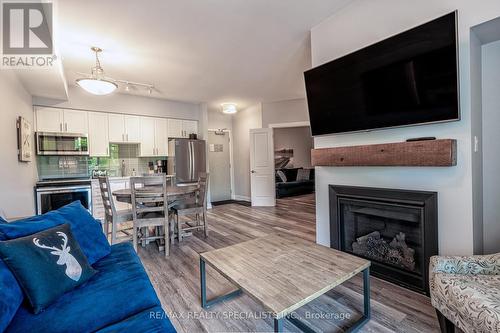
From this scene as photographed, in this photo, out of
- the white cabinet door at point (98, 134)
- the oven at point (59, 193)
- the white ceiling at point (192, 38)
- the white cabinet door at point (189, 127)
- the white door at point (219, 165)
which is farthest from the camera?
the white door at point (219, 165)

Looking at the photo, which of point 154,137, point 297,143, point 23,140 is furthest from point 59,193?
point 297,143

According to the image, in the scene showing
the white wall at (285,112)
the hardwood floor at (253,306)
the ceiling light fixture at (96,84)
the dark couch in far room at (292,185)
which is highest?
the white wall at (285,112)

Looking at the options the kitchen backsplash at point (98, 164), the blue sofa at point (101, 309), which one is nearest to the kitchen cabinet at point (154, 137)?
the kitchen backsplash at point (98, 164)

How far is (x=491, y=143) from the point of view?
192cm

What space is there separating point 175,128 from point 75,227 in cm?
432

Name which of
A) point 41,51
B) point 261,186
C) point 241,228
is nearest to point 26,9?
point 41,51

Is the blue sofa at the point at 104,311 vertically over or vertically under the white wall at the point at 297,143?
under

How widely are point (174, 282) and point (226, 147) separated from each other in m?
5.32

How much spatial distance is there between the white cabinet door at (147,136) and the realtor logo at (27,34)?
7.99ft

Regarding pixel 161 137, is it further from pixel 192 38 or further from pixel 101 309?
pixel 101 309

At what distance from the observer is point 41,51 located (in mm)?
2693

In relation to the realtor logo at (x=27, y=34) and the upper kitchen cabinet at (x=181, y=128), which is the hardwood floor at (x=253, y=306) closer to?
the realtor logo at (x=27, y=34)

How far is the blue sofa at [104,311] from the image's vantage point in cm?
102

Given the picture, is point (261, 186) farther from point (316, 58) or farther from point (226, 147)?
point (316, 58)
